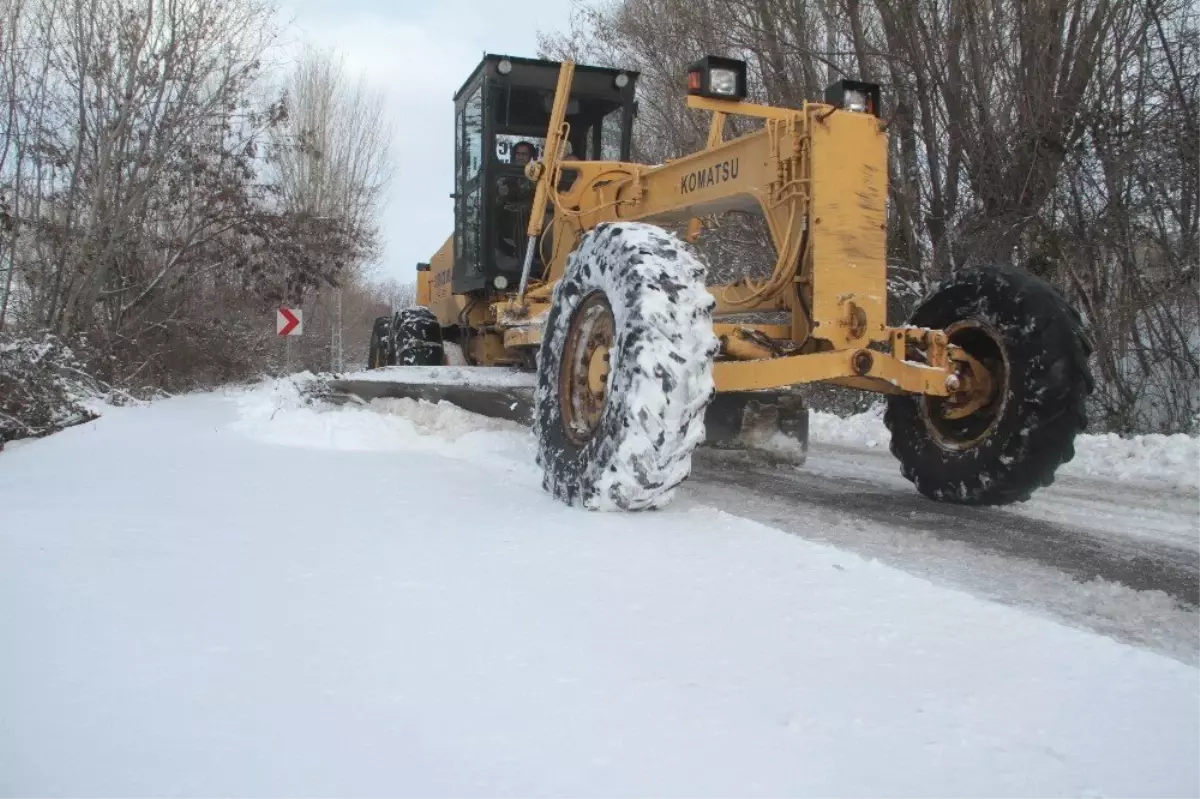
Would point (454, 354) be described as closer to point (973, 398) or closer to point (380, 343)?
point (380, 343)

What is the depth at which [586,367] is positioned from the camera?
15.8 feet

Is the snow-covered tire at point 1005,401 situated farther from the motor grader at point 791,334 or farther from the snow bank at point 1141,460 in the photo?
the snow bank at point 1141,460

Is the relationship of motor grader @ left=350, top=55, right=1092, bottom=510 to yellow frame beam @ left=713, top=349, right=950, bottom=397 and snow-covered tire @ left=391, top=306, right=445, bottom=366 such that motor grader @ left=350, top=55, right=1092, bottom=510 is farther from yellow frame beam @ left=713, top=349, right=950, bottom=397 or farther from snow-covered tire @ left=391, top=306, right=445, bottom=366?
snow-covered tire @ left=391, top=306, right=445, bottom=366

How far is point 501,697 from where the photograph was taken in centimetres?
209

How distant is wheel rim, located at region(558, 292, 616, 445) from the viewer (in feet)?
15.2

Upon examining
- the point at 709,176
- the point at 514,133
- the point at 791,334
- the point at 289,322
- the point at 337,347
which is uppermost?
the point at 514,133

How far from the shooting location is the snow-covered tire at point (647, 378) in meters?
3.95

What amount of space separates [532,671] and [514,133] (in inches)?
245

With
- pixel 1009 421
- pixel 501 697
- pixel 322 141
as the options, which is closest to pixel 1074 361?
pixel 1009 421

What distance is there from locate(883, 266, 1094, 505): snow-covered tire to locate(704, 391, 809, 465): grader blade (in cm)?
104

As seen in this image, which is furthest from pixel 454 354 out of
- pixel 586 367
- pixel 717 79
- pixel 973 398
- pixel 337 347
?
pixel 337 347

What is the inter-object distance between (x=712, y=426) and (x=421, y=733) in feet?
14.9

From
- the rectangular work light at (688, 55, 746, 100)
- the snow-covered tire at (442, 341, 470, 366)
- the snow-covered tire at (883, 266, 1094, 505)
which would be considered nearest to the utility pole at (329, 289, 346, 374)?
the snow-covered tire at (442, 341, 470, 366)

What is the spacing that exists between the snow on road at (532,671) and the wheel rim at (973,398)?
1.77 metres
